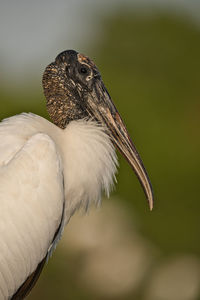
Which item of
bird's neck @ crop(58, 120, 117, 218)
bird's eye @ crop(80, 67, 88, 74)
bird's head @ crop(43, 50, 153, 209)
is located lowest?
bird's neck @ crop(58, 120, 117, 218)

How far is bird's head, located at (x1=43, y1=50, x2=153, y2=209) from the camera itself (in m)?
5.89

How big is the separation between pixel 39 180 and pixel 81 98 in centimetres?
92

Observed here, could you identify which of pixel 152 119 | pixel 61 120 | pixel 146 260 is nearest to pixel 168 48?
pixel 152 119

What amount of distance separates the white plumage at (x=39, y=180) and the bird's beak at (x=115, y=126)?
0.27 feet

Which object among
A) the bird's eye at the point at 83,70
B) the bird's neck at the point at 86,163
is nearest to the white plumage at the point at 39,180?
the bird's neck at the point at 86,163

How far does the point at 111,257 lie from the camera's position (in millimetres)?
11656

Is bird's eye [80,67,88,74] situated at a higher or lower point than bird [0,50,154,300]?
higher

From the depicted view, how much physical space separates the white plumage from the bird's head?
103 mm

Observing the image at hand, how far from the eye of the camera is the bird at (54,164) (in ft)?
17.7

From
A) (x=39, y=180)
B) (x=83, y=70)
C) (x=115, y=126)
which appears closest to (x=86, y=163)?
(x=115, y=126)

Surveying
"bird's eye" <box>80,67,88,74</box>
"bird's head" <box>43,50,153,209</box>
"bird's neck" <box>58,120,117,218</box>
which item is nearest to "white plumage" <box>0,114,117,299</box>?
"bird's neck" <box>58,120,117,218</box>

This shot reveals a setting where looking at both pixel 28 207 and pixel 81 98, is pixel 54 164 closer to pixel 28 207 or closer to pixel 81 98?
pixel 28 207

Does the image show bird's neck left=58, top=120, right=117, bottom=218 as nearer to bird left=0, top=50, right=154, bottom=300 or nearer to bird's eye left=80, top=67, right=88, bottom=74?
bird left=0, top=50, right=154, bottom=300

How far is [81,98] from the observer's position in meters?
6.05
